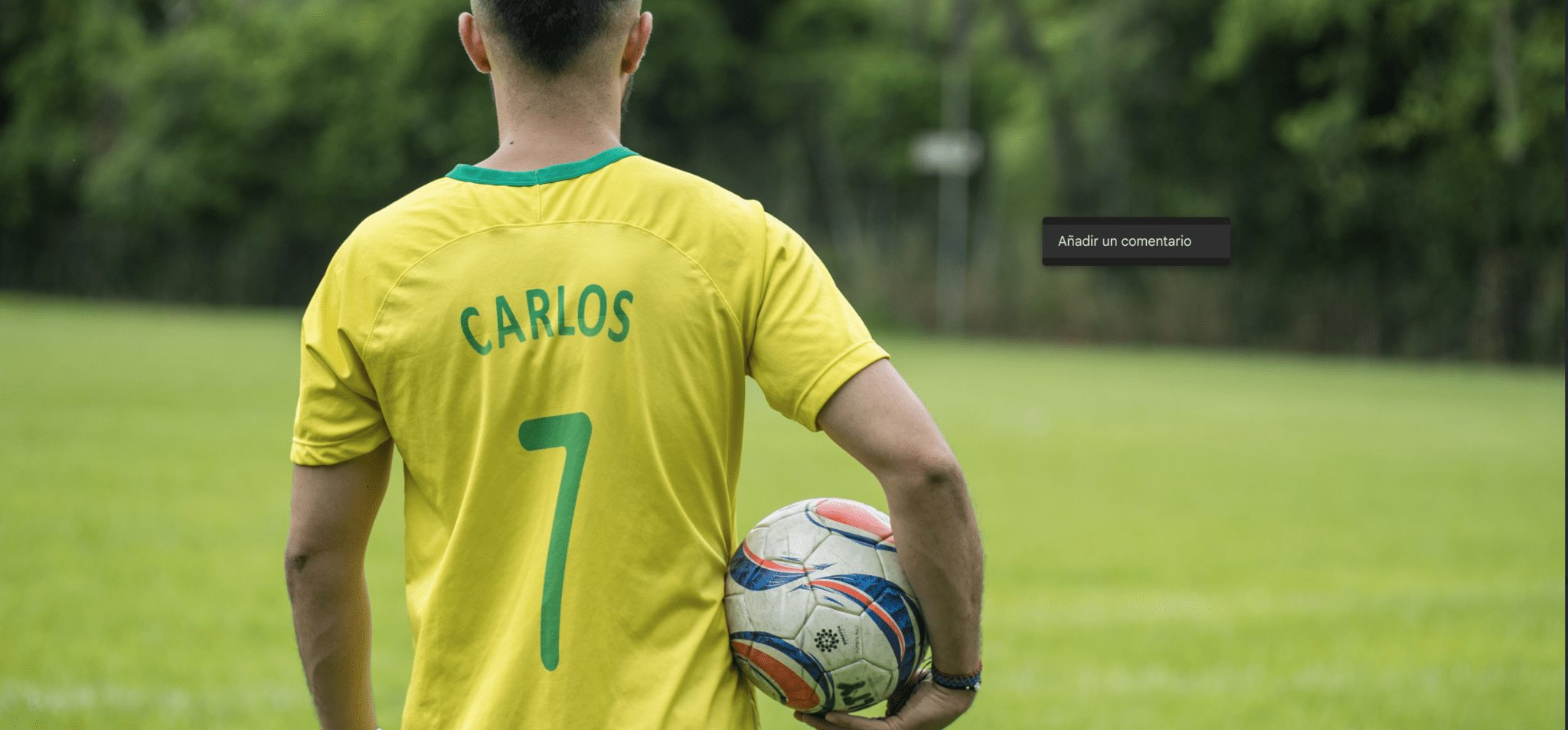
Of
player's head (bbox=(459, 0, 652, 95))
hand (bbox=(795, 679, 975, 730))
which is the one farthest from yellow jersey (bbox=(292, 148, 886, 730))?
hand (bbox=(795, 679, 975, 730))

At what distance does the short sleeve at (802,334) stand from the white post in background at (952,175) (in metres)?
32.7

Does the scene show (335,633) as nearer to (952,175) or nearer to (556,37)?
(556,37)

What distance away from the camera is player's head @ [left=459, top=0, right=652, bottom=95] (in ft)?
5.54

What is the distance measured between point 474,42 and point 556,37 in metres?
0.20

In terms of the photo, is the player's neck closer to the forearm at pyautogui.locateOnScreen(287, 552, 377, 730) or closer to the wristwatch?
the forearm at pyautogui.locateOnScreen(287, 552, 377, 730)

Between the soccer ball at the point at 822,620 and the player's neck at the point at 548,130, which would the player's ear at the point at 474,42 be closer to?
the player's neck at the point at 548,130

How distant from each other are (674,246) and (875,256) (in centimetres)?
3474

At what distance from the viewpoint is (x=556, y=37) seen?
1703mm

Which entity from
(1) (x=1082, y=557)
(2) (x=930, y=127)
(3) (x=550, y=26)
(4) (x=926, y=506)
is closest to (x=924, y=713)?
(4) (x=926, y=506)

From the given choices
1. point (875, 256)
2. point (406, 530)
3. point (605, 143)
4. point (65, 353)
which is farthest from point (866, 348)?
point (875, 256)

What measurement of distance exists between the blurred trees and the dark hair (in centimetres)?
2572

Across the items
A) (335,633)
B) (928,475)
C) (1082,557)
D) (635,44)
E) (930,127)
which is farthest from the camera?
(930,127)

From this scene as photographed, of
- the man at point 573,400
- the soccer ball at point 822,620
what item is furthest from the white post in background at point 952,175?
the man at point 573,400

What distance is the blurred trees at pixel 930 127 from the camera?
26734 mm
